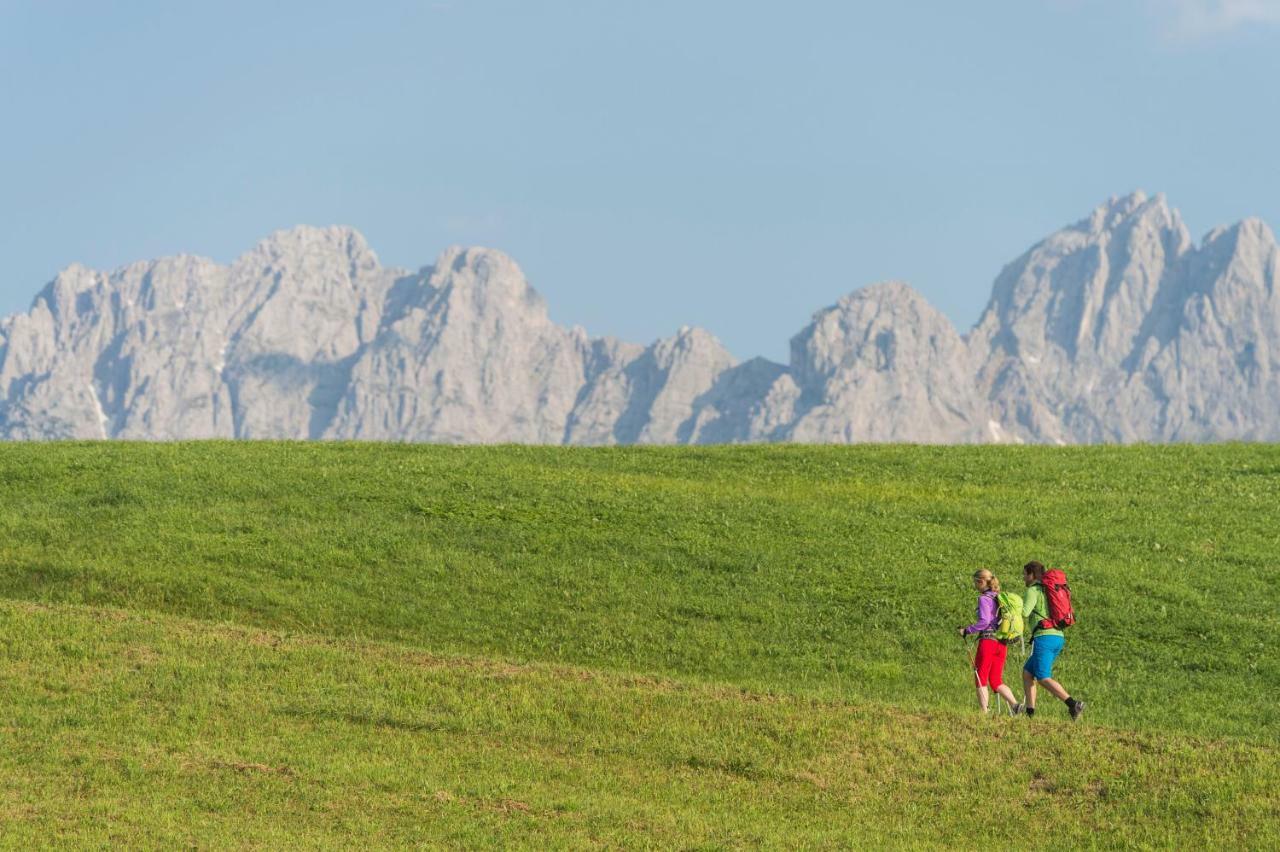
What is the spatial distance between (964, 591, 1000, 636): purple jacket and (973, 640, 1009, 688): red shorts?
0.44m

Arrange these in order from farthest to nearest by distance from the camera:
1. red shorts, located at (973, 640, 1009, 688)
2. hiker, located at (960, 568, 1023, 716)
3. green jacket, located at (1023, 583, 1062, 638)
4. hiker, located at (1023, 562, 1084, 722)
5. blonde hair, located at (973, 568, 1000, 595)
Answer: red shorts, located at (973, 640, 1009, 688), hiker, located at (960, 568, 1023, 716), hiker, located at (1023, 562, 1084, 722), blonde hair, located at (973, 568, 1000, 595), green jacket, located at (1023, 583, 1062, 638)

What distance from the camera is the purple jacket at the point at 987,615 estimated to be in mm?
25438

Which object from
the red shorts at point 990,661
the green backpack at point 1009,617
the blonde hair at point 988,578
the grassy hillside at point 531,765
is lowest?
the grassy hillside at point 531,765

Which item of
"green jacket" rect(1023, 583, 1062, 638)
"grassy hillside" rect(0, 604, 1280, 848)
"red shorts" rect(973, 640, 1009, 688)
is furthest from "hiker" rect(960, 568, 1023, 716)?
"grassy hillside" rect(0, 604, 1280, 848)

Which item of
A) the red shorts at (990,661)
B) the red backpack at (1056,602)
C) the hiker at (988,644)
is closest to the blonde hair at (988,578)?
the hiker at (988,644)

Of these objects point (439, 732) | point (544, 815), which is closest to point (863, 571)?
point (439, 732)

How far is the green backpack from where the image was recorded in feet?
83.6

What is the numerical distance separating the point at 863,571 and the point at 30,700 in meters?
19.5

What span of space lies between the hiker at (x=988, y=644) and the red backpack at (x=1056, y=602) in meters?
0.80

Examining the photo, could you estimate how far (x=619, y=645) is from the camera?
32031mm

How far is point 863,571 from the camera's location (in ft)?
120

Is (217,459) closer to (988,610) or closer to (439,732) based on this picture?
(439,732)

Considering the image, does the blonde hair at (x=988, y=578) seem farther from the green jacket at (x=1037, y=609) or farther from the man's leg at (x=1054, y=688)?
the man's leg at (x=1054, y=688)

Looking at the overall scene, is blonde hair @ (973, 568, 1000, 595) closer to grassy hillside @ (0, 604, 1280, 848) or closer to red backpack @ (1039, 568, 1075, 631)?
red backpack @ (1039, 568, 1075, 631)
